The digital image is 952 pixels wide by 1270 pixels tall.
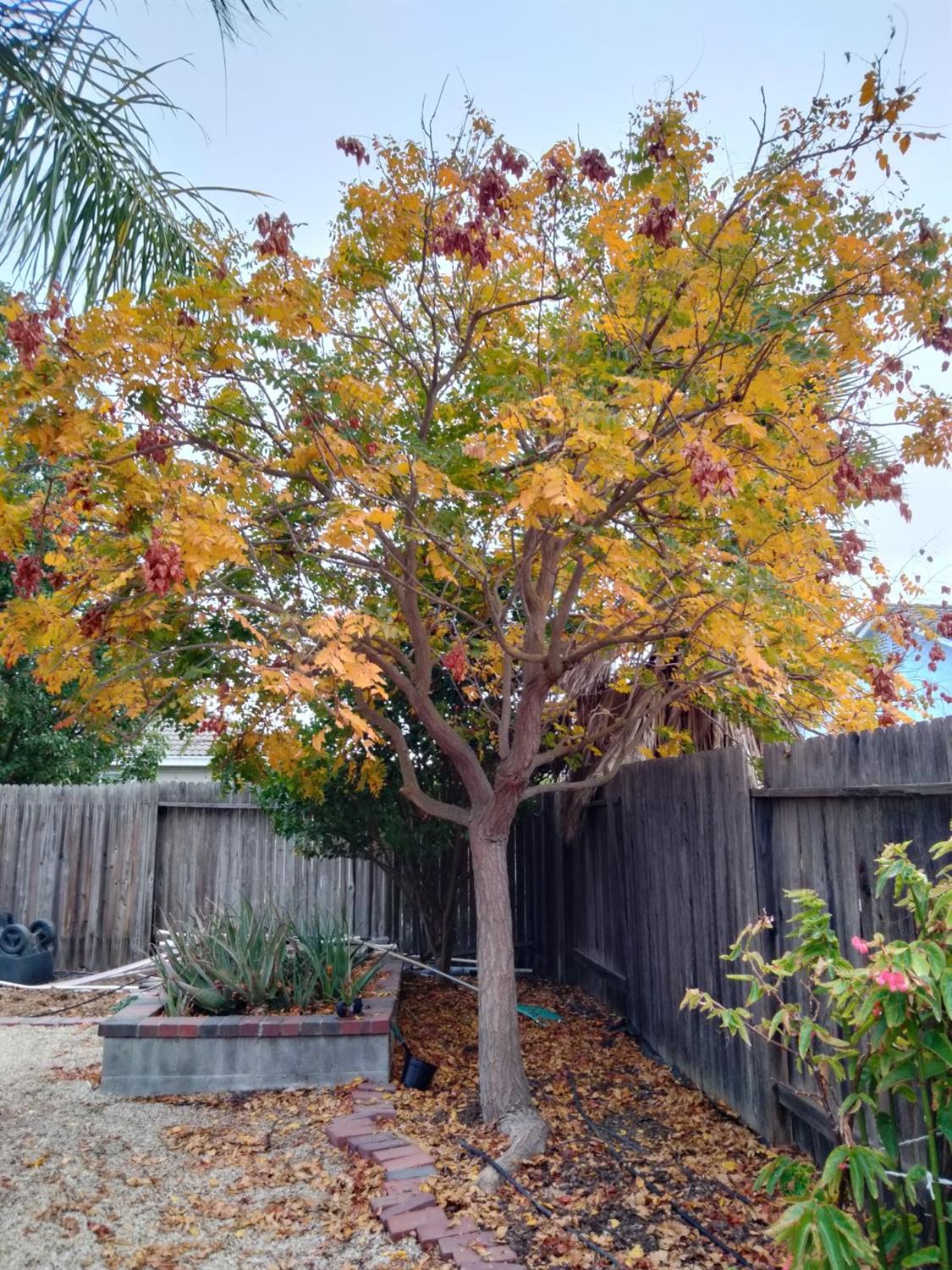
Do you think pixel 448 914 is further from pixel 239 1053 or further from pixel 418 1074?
pixel 239 1053

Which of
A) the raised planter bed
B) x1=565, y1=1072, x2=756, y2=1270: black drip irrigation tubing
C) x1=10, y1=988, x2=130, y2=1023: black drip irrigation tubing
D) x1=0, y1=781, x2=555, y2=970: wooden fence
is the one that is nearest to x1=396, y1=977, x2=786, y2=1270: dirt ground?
x1=565, y1=1072, x2=756, y2=1270: black drip irrigation tubing

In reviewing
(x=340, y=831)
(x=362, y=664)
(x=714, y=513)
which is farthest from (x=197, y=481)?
(x=340, y=831)

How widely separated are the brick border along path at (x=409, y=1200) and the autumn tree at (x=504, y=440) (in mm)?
530

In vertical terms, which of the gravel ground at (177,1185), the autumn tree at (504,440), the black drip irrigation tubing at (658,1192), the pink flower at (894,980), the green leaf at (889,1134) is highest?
the autumn tree at (504,440)

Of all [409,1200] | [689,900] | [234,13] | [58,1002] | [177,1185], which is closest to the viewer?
[409,1200]

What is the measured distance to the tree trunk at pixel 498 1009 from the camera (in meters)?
4.74

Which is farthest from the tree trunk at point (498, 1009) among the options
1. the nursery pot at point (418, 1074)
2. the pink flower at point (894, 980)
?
the pink flower at point (894, 980)

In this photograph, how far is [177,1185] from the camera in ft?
14.0

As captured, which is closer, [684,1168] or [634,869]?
[684,1168]

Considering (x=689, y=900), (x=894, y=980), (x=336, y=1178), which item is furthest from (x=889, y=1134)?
(x=689, y=900)

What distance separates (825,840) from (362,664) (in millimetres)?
2084

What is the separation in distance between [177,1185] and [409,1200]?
112 cm

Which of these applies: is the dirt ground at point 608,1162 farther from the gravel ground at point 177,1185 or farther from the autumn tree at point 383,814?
the autumn tree at point 383,814

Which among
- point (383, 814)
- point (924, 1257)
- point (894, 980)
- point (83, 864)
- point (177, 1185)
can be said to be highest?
point (383, 814)
